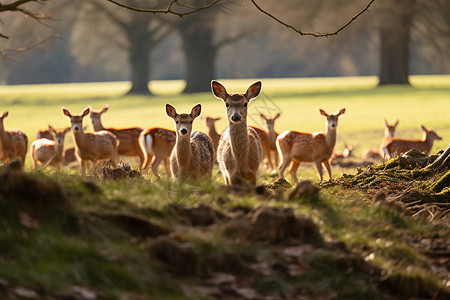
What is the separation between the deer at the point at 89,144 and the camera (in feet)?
45.1

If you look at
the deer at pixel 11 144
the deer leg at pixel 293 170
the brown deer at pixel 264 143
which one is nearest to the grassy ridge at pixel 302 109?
the brown deer at pixel 264 143

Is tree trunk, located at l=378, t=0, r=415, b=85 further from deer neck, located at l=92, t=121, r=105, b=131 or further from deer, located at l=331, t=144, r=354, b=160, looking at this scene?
deer neck, located at l=92, t=121, r=105, b=131

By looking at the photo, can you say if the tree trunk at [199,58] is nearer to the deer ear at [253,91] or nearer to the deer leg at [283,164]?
the deer leg at [283,164]

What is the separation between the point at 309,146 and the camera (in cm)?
1371

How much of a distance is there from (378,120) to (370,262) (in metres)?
22.6

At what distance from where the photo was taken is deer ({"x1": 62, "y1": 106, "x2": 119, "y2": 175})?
1376cm

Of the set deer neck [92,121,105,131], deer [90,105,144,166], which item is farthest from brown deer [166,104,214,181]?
deer neck [92,121,105,131]

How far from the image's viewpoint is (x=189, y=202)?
554 centimetres

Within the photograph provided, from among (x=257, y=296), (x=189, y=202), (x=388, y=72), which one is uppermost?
(x=388, y=72)

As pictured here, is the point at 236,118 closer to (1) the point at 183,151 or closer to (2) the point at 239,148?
(2) the point at 239,148

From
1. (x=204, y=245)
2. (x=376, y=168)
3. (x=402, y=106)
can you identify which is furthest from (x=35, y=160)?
(x=402, y=106)

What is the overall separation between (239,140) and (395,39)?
1286 inches

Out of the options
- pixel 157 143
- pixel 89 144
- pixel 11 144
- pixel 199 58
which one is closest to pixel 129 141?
pixel 157 143

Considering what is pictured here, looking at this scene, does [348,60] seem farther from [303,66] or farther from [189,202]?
[189,202]
